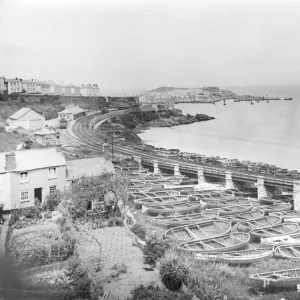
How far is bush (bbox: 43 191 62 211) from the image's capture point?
2333cm

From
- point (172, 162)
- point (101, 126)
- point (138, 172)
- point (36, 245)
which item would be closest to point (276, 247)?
point (36, 245)

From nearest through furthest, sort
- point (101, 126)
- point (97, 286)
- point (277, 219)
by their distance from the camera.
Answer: point (97, 286)
point (277, 219)
point (101, 126)

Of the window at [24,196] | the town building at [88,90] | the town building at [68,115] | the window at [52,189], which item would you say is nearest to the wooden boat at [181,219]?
the window at [52,189]

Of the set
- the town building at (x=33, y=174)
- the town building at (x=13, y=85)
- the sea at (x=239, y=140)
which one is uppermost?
the town building at (x=13, y=85)

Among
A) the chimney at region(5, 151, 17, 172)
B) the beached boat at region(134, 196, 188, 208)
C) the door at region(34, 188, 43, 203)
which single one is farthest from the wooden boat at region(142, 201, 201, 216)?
the chimney at region(5, 151, 17, 172)

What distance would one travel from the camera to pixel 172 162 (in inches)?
1642

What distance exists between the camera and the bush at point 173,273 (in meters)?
13.4

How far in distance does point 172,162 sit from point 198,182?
518 cm

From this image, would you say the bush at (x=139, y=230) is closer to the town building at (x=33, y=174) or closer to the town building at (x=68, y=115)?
the town building at (x=33, y=174)

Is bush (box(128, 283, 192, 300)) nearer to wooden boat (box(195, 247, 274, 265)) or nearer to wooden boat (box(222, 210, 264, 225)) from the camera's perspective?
wooden boat (box(195, 247, 274, 265))

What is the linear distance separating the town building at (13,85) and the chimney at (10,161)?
8695 centimetres

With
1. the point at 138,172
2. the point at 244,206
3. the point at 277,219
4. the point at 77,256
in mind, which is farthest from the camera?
the point at 138,172

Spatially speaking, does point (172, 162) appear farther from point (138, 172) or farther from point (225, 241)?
point (225, 241)

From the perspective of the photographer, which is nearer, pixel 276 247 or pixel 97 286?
pixel 97 286
